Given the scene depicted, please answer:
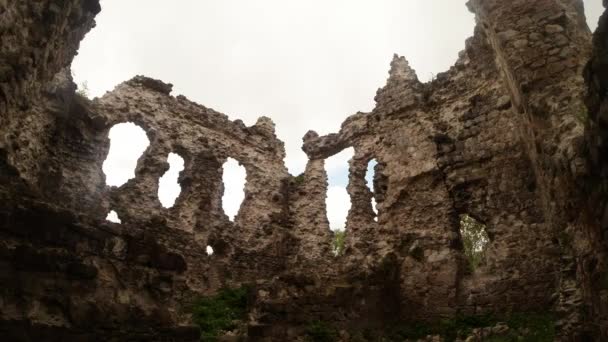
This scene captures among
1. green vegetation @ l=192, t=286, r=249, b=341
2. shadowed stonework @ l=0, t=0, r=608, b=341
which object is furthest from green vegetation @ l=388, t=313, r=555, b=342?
green vegetation @ l=192, t=286, r=249, b=341

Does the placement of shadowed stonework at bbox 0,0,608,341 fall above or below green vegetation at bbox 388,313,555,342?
above

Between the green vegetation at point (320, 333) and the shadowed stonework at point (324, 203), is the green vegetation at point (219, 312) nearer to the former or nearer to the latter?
the shadowed stonework at point (324, 203)

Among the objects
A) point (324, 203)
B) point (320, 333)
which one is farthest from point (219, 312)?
point (324, 203)

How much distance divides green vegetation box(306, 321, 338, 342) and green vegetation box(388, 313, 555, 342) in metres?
1.45

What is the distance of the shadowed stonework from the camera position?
4.28 m

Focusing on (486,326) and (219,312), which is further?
(219,312)

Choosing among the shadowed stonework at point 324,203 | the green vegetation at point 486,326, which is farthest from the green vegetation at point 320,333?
the green vegetation at point 486,326

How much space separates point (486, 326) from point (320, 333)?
3087 millimetres

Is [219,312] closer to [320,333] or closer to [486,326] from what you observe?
[320,333]

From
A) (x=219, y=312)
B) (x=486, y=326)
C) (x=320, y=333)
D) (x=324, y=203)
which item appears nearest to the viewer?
(x=320, y=333)

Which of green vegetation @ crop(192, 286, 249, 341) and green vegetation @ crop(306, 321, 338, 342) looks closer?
green vegetation @ crop(306, 321, 338, 342)

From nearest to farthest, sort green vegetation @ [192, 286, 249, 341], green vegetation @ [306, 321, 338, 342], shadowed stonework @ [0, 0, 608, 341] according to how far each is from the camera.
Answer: shadowed stonework @ [0, 0, 608, 341] → green vegetation @ [306, 321, 338, 342] → green vegetation @ [192, 286, 249, 341]

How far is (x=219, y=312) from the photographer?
1091 cm

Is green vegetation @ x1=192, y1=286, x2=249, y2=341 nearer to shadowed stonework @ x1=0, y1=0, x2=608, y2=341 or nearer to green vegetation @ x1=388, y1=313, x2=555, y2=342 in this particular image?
shadowed stonework @ x1=0, y1=0, x2=608, y2=341
